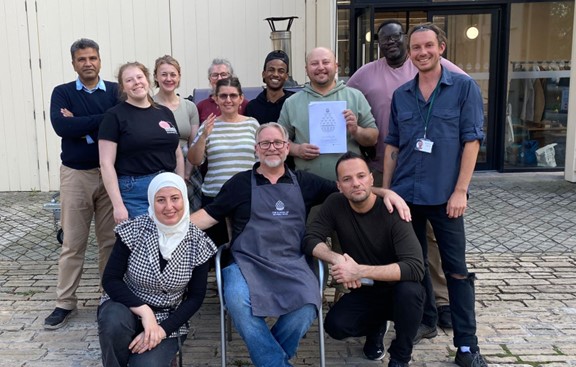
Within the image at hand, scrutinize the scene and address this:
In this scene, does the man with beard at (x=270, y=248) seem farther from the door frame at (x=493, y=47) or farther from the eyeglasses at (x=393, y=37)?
the door frame at (x=493, y=47)

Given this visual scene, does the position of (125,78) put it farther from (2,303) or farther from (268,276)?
(2,303)

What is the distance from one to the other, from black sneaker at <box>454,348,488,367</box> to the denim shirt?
933 millimetres

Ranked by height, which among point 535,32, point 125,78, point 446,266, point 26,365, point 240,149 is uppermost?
point 535,32

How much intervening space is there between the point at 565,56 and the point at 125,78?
785 cm

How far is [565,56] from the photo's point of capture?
9.45m

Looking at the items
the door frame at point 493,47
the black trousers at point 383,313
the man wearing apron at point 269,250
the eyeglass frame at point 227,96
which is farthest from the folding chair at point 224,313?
the door frame at point 493,47

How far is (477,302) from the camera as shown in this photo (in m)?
4.70

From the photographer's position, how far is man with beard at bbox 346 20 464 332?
13.9 ft

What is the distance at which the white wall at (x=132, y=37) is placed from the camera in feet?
28.3

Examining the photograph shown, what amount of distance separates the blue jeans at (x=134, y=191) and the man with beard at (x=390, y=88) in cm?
160

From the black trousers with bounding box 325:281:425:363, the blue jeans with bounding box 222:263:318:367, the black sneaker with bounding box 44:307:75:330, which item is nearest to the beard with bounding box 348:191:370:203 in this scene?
the black trousers with bounding box 325:281:425:363

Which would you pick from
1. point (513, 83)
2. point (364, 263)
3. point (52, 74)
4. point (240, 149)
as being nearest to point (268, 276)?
point (364, 263)

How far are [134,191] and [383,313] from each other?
1770 millimetres

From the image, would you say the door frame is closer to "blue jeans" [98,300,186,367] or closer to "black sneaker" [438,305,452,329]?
"black sneaker" [438,305,452,329]
